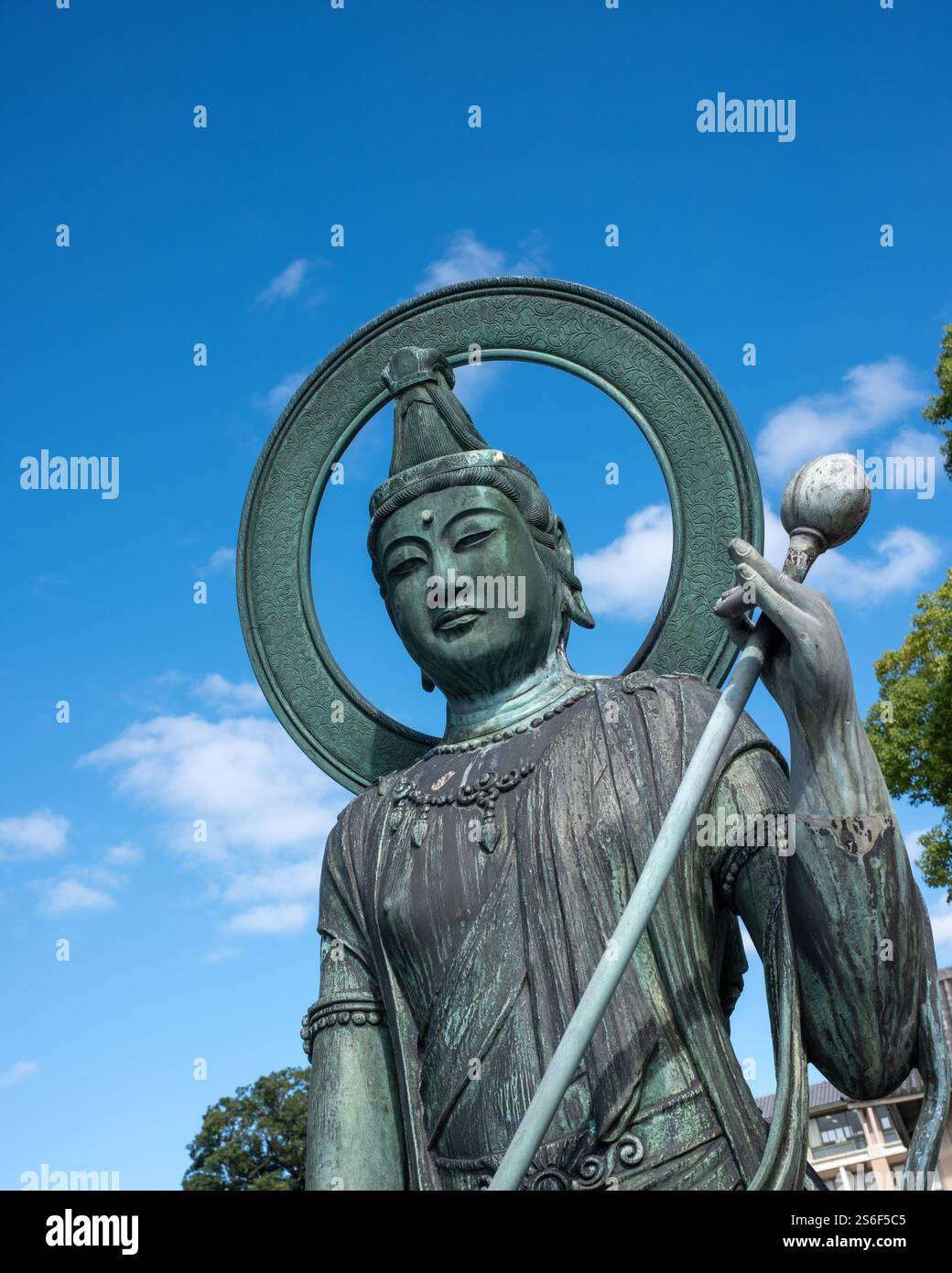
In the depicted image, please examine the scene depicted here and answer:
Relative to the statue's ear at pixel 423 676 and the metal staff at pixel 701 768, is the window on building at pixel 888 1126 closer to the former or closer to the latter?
the statue's ear at pixel 423 676

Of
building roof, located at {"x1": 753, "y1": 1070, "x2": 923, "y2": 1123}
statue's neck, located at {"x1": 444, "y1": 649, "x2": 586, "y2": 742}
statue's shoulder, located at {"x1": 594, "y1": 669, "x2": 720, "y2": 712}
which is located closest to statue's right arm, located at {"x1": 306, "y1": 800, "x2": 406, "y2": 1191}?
statue's neck, located at {"x1": 444, "y1": 649, "x2": 586, "y2": 742}

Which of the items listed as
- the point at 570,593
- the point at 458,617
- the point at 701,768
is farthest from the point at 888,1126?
the point at 701,768

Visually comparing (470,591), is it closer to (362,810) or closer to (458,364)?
(362,810)

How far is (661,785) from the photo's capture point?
4629mm

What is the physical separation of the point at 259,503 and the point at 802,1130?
3344mm

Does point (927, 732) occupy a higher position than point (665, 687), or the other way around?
point (927, 732)

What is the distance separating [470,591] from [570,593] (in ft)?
1.80

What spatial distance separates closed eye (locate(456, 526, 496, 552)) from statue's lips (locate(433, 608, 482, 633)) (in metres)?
0.24

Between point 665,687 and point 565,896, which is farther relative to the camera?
point 665,687

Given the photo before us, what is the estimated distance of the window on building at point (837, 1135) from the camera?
83.8 feet

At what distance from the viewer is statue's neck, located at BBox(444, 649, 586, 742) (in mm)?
5160

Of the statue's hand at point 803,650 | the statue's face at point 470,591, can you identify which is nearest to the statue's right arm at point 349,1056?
the statue's face at point 470,591

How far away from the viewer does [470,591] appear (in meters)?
5.13

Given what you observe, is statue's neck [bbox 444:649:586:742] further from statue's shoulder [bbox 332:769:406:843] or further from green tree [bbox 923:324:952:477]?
green tree [bbox 923:324:952:477]
